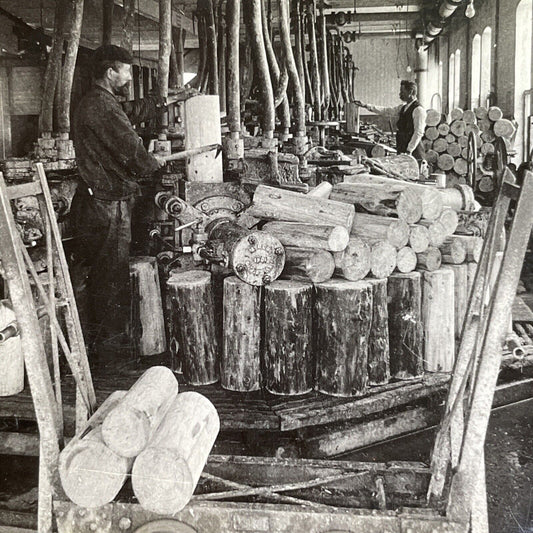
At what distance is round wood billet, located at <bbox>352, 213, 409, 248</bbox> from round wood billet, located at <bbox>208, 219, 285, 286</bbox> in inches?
26.1

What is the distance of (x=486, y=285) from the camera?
106 inches

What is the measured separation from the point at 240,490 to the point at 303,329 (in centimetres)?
145

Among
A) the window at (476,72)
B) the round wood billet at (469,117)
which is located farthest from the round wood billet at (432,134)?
the window at (476,72)

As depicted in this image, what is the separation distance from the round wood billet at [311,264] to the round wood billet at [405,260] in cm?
53

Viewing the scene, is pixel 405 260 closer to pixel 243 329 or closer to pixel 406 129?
pixel 243 329

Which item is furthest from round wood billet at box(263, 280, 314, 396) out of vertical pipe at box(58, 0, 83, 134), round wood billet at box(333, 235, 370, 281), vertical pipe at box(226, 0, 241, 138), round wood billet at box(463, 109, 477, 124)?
round wood billet at box(463, 109, 477, 124)

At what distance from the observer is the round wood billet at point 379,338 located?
4246 millimetres

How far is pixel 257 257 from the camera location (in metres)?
4.14

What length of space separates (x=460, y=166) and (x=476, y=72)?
18.4ft

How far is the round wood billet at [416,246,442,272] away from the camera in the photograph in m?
4.62

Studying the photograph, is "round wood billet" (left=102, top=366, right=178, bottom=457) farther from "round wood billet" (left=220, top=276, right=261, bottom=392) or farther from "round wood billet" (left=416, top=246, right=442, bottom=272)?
"round wood billet" (left=416, top=246, right=442, bottom=272)

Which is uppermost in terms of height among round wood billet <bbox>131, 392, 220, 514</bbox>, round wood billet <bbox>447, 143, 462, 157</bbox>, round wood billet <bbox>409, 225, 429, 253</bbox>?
round wood billet <bbox>447, 143, 462, 157</bbox>

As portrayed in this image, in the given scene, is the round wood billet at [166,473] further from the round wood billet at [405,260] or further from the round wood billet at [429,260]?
the round wood billet at [429,260]

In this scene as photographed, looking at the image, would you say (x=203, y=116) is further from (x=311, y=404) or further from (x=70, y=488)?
(x=70, y=488)
